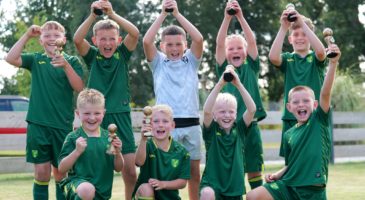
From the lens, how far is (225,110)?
5.77 meters

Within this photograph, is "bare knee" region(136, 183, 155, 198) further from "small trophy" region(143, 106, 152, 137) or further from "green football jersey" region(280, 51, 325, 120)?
"green football jersey" region(280, 51, 325, 120)

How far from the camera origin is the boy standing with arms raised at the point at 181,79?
6188mm

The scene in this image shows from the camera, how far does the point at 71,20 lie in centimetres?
3178

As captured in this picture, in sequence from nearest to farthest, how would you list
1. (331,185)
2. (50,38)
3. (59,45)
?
(59,45) < (50,38) < (331,185)

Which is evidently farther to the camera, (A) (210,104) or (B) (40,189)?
(B) (40,189)

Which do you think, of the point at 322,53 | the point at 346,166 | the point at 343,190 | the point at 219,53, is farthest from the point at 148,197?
the point at 346,166

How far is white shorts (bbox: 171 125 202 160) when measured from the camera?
6191 millimetres

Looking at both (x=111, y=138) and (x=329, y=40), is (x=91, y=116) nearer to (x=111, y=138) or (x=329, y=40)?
(x=111, y=138)

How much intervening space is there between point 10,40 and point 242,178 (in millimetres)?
30980

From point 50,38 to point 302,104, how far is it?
8.43 ft

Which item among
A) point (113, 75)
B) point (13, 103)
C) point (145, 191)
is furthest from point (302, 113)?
point (13, 103)

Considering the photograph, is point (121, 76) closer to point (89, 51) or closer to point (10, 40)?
point (89, 51)

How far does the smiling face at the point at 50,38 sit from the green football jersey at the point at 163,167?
1453 millimetres

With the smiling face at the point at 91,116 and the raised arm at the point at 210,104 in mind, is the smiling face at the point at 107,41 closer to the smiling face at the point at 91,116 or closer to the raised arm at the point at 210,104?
the smiling face at the point at 91,116
